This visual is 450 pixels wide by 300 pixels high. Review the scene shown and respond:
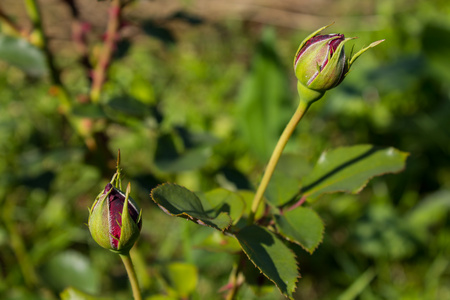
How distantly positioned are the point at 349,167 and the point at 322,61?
0.19 m

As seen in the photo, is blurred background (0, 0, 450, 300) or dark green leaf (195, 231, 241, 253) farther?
blurred background (0, 0, 450, 300)

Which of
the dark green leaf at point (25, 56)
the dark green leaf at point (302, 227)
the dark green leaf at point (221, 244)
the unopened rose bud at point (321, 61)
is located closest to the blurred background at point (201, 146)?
the dark green leaf at point (25, 56)

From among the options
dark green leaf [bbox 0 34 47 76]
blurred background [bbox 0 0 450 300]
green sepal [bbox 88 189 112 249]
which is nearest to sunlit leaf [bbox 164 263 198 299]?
blurred background [bbox 0 0 450 300]

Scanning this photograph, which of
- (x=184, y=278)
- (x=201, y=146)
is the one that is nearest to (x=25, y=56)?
(x=201, y=146)

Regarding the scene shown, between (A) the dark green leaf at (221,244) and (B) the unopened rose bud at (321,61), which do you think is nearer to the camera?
(B) the unopened rose bud at (321,61)

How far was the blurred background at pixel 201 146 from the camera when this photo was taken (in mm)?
960

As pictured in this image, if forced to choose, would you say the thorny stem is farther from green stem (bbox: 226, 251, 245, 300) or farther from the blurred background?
green stem (bbox: 226, 251, 245, 300)

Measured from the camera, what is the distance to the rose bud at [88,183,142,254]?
395 millimetres

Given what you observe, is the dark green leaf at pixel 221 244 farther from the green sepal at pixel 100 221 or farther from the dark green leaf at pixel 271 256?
the green sepal at pixel 100 221

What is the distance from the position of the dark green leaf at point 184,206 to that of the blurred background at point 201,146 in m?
0.34

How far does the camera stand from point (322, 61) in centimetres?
42

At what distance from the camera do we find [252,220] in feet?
1.74

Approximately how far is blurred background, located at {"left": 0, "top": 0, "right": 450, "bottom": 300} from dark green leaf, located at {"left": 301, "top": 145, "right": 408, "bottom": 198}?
1.04 feet

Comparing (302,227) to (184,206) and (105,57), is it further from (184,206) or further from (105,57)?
(105,57)
